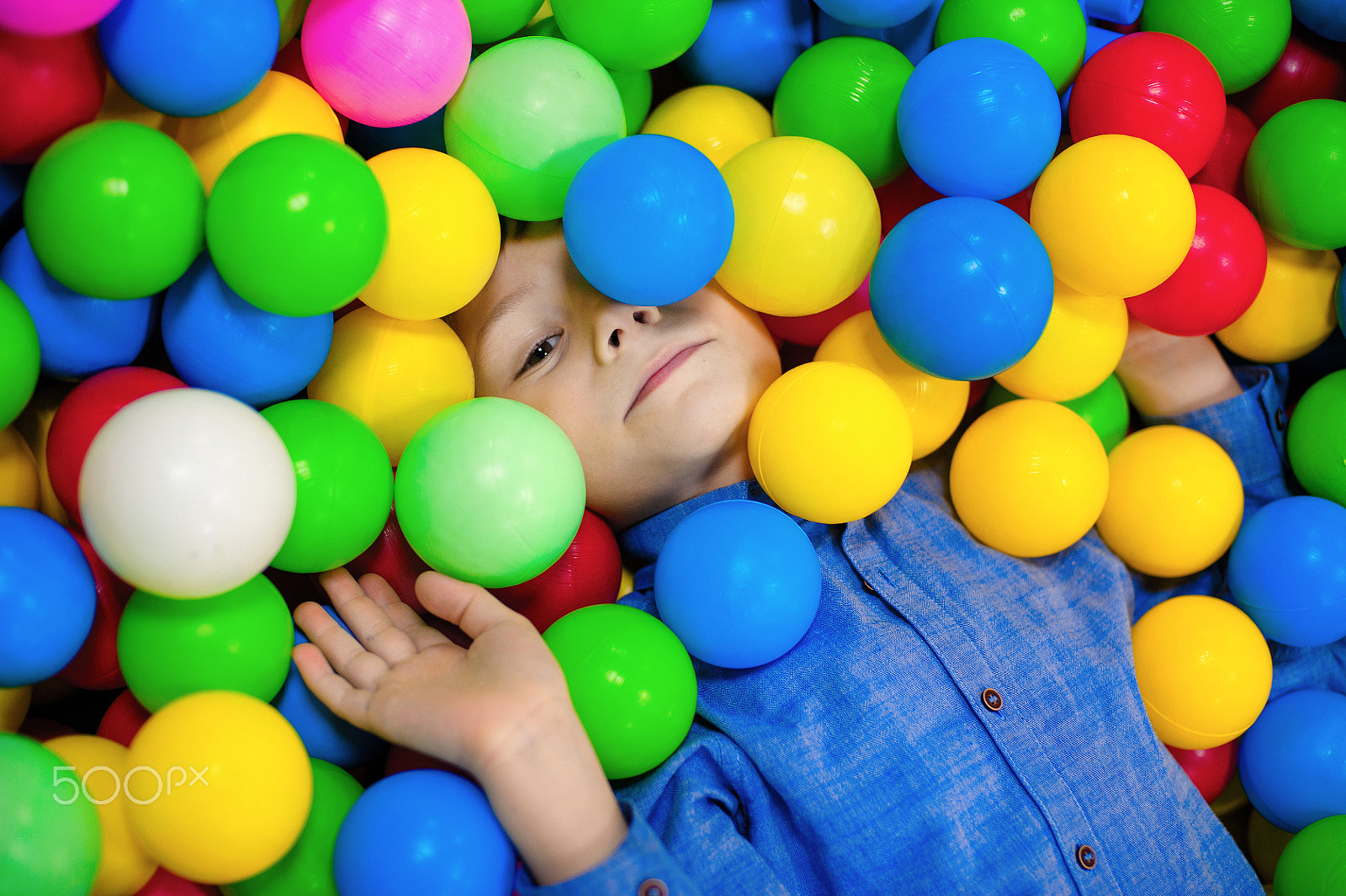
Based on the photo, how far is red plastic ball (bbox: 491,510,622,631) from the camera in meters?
1.64

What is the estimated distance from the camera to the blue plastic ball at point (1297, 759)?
1644mm

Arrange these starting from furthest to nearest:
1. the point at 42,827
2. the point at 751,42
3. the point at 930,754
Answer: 1. the point at 751,42
2. the point at 930,754
3. the point at 42,827

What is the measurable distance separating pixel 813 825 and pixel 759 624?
0.34 m

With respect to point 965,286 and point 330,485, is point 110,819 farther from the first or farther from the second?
point 965,286

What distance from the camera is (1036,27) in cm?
165

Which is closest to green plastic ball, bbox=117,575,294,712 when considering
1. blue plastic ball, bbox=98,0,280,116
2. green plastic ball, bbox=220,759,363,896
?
green plastic ball, bbox=220,759,363,896

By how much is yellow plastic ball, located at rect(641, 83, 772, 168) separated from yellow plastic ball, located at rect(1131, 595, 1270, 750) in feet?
3.95

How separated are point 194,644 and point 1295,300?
2.01 m

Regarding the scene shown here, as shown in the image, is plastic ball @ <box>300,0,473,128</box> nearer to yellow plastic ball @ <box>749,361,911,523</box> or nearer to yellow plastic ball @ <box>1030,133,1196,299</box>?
yellow plastic ball @ <box>749,361,911,523</box>

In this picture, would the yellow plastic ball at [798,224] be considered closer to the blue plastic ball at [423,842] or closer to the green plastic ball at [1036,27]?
the green plastic ball at [1036,27]

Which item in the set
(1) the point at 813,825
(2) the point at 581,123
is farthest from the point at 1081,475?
(2) the point at 581,123

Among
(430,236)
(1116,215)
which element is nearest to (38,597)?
(430,236)

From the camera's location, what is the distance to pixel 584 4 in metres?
1.57

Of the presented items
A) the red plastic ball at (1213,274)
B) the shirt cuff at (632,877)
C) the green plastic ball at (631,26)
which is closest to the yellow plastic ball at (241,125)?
the green plastic ball at (631,26)
